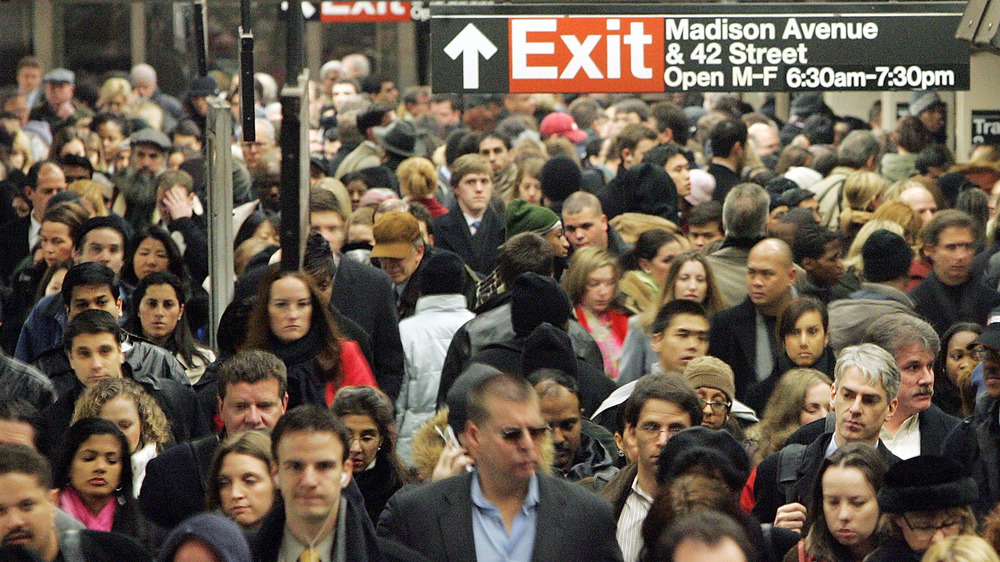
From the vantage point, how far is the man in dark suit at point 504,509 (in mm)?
5359

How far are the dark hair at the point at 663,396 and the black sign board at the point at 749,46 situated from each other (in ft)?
8.90

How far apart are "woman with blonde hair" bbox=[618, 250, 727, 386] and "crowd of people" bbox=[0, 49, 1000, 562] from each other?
0.01 meters

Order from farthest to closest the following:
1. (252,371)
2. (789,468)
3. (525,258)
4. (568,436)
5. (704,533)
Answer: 1. (525,258)
2. (568,436)
3. (252,371)
4. (789,468)
5. (704,533)

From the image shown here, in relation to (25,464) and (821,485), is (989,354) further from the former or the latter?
(25,464)

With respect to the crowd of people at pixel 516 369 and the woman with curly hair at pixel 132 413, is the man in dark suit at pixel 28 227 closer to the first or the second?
the crowd of people at pixel 516 369

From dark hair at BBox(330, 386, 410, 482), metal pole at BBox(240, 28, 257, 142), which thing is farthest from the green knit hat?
dark hair at BBox(330, 386, 410, 482)

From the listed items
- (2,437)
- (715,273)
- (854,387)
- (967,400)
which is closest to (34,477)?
(2,437)

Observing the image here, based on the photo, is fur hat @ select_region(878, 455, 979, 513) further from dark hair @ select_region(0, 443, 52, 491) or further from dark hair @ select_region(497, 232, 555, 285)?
dark hair @ select_region(497, 232, 555, 285)

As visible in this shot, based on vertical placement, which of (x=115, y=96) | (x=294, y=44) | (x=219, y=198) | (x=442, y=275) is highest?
(x=115, y=96)

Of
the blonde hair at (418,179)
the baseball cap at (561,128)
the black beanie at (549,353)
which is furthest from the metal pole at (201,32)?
the baseball cap at (561,128)

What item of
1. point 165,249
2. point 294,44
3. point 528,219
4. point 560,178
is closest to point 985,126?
point 560,178

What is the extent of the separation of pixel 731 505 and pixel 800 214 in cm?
526

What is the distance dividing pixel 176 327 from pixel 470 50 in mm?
2029

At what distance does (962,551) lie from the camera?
16.7 feet
